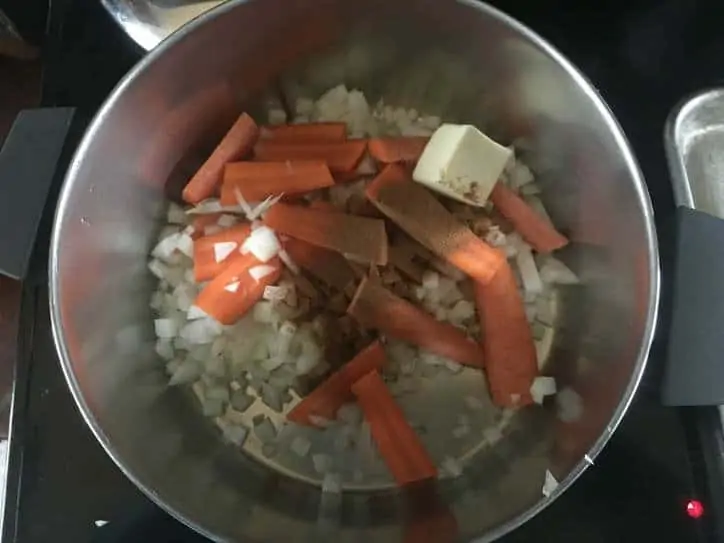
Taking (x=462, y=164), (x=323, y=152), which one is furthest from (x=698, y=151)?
(x=323, y=152)

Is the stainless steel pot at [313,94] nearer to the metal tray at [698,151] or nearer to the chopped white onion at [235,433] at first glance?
the chopped white onion at [235,433]

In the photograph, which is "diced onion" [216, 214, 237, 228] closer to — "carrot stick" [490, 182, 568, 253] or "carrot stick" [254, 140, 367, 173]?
"carrot stick" [254, 140, 367, 173]

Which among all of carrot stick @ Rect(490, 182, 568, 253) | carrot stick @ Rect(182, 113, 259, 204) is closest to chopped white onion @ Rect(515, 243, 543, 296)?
carrot stick @ Rect(490, 182, 568, 253)

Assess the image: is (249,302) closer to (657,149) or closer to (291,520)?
(291,520)

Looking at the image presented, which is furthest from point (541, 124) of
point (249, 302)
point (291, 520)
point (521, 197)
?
point (291, 520)

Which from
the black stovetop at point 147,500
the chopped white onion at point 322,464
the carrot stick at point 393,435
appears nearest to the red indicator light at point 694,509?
the black stovetop at point 147,500

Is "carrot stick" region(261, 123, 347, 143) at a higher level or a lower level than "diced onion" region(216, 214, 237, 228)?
higher
